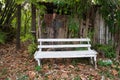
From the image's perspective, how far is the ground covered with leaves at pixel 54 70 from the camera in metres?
5.30

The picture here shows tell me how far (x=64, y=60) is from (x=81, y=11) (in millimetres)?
1522

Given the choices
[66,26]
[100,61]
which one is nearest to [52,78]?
[100,61]

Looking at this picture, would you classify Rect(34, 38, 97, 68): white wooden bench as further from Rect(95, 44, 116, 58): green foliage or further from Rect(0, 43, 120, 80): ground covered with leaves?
Rect(95, 44, 116, 58): green foliage

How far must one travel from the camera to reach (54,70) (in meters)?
5.61

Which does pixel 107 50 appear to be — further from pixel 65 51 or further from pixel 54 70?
pixel 54 70

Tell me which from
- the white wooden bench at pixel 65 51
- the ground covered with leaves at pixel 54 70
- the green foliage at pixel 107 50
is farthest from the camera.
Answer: the green foliage at pixel 107 50

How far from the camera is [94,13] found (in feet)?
22.7

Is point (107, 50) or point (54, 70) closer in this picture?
point (54, 70)

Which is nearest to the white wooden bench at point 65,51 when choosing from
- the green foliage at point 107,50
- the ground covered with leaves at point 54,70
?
the ground covered with leaves at point 54,70

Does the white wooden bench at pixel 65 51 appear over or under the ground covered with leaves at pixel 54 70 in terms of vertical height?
over

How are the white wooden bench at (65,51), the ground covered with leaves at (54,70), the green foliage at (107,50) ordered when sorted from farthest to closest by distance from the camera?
1. the green foliage at (107,50)
2. the white wooden bench at (65,51)
3. the ground covered with leaves at (54,70)

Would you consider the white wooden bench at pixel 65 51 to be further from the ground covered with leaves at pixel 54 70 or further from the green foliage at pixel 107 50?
the green foliage at pixel 107 50

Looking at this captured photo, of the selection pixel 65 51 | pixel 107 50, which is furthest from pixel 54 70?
pixel 107 50

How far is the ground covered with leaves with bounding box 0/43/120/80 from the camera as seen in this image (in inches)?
209
